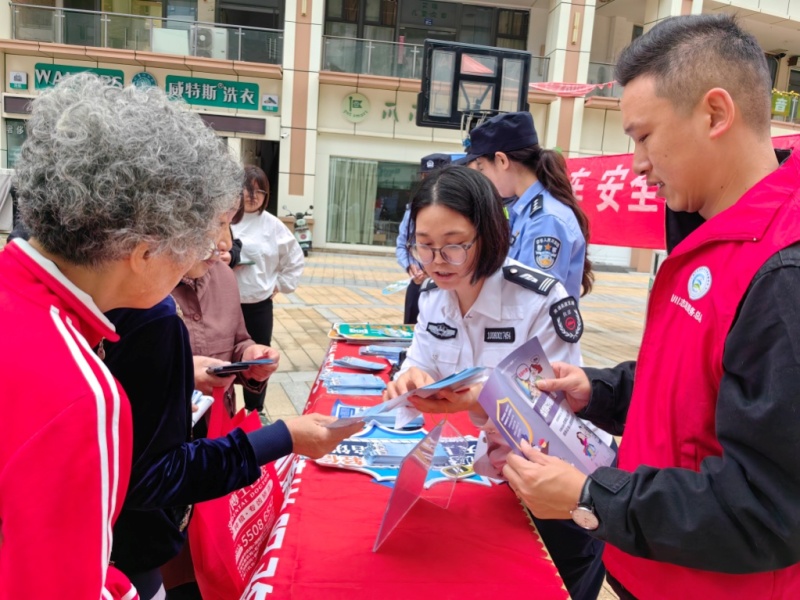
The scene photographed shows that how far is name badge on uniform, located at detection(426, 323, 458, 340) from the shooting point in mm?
1796

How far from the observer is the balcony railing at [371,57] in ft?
43.3

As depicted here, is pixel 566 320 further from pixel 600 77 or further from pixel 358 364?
pixel 600 77

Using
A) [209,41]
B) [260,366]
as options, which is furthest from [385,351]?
[209,41]

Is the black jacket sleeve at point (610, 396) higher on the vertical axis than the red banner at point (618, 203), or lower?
lower

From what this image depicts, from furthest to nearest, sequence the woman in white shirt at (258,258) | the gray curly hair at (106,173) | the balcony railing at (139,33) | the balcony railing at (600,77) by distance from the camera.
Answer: the balcony railing at (600,77), the balcony railing at (139,33), the woman in white shirt at (258,258), the gray curly hair at (106,173)

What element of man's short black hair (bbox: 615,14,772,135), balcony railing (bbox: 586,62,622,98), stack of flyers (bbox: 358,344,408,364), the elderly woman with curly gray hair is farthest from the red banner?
balcony railing (bbox: 586,62,622,98)

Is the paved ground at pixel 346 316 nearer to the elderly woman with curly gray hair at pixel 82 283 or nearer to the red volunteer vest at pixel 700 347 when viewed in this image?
the red volunteer vest at pixel 700 347

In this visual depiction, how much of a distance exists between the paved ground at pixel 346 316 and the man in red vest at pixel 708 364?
1.63 metres

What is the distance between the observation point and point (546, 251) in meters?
2.53

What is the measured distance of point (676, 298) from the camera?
0.94m

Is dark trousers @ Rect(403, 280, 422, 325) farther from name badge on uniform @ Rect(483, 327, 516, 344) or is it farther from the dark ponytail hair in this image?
name badge on uniform @ Rect(483, 327, 516, 344)

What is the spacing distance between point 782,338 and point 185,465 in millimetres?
999

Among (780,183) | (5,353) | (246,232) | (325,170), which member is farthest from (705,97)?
(325,170)

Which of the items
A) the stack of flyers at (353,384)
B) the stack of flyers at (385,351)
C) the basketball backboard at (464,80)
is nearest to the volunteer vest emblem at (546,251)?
the stack of flyers at (385,351)
